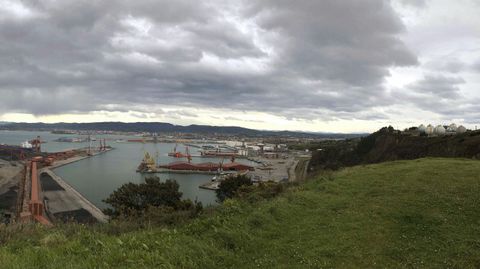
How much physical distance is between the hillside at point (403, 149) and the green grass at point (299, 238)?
36.4ft

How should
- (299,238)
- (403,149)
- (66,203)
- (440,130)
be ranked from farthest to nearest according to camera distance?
(440,130) → (403,149) → (66,203) → (299,238)

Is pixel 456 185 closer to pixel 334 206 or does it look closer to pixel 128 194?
pixel 334 206

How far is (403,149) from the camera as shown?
33031 mm

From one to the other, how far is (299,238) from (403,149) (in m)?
31.1

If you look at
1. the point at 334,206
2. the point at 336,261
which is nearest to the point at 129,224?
the point at 336,261

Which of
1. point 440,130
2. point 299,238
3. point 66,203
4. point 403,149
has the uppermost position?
point 440,130

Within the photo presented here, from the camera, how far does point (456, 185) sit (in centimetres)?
789

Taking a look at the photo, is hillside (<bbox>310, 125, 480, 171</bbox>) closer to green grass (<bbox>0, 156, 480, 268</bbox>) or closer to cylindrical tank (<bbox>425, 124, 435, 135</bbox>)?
cylindrical tank (<bbox>425, 124, 435, 135</bbox>)

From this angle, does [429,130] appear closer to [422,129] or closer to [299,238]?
[422,129]

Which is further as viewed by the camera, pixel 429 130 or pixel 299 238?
pixel 429 130

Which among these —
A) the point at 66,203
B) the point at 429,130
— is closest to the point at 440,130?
the point at 429,130

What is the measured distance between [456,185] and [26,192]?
35.2 metres

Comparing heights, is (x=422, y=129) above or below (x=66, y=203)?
above

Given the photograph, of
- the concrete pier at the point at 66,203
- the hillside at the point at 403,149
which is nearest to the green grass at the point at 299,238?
the hillside at the point at 403,149
